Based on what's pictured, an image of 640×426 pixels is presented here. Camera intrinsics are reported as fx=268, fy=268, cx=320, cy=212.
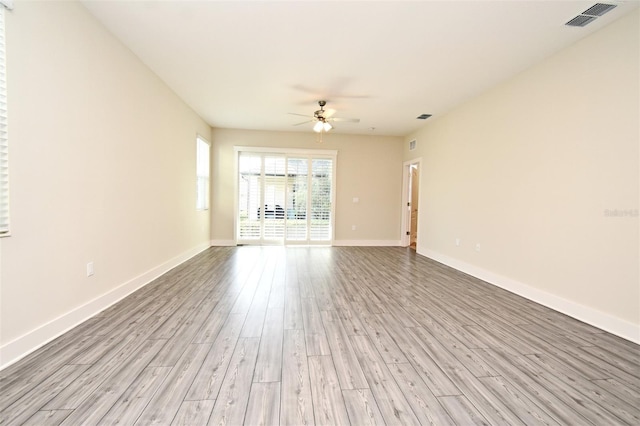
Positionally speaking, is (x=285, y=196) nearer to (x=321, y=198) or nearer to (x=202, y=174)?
(x=321, y=198)

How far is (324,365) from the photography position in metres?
1.85

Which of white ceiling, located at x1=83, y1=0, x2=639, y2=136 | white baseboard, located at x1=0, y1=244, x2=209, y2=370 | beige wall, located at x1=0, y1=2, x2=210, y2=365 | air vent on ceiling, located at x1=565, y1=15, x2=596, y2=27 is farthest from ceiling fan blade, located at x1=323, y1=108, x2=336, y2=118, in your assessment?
white baseboard, located at x1=0, y1=244, x2=209, y2=370

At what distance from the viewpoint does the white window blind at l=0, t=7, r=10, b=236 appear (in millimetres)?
1711

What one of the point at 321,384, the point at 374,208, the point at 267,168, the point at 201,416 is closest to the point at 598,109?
the point at 321,384

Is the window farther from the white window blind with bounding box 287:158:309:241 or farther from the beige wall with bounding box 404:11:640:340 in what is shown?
the beige wall with bounding box 404:11:640:340

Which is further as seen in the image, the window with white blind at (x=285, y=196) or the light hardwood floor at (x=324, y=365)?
the window with white blind at (x=285, y=196)

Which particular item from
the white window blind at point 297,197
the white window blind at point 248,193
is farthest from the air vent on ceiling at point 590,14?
the white window blind at point 248,193

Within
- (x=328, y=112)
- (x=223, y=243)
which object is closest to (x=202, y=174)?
(x=223, y=243)

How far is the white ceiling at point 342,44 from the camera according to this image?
92.7 inches

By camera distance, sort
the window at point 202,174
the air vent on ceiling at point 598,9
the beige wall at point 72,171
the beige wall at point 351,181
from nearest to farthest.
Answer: the beige wall at point 72,171 < the air vent on ceiling at point 598,9 < the window at point 202,174 < the beige wall at point 351,181

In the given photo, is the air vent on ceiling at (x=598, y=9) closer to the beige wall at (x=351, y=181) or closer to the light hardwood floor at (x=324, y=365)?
the light hardwood floor at (x=324, y=365)

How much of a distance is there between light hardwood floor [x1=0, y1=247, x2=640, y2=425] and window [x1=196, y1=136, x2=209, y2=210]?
2864 mm

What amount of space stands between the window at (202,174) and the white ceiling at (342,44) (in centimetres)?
141

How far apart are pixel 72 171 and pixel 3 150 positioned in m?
0.57
